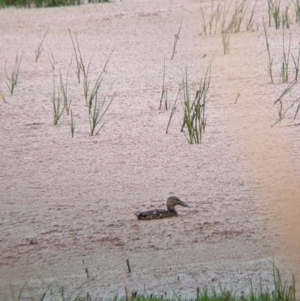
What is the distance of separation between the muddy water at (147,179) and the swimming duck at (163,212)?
A: 52 mm

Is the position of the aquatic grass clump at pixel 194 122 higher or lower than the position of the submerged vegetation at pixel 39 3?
higher

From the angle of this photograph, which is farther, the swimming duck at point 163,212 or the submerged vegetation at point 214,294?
the swimming duck at point 163,212

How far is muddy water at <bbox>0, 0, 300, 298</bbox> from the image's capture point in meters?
4.90

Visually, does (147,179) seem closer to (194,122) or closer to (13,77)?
(194,122)

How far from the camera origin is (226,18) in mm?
11914

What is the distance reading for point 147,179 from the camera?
651 centimetres

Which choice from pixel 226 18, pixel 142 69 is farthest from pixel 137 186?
pixel 226 18

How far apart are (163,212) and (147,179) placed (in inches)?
34.7

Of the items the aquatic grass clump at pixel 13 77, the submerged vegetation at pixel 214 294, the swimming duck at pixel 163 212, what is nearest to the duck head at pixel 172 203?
the swimming duck at pixel 163 212

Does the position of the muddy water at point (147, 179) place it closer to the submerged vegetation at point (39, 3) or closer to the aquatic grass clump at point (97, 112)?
the aquatic grass clump at point (97, 112)

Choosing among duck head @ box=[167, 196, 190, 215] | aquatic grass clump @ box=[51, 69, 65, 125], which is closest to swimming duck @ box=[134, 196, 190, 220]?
duck head @ box=[167, 196, 190, 215]

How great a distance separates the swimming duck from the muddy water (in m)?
0.05

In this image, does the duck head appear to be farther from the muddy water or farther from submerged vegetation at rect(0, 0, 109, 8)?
submerged vegetation at rect(0, 0, 109, 8)

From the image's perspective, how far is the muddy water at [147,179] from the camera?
4898 millimetres
